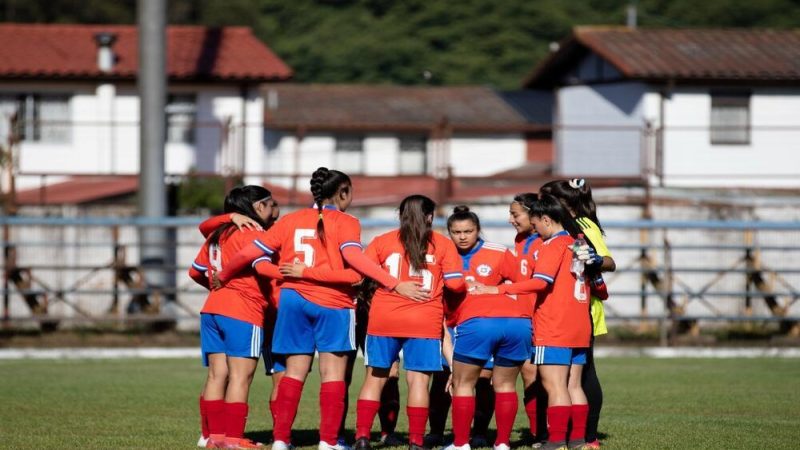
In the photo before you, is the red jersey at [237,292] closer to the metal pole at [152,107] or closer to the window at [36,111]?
the metal pole at [152,107]

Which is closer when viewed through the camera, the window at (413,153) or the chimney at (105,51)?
the chimney at (105,51)

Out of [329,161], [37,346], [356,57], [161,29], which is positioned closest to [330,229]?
[37,346]

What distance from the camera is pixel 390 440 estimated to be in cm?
934

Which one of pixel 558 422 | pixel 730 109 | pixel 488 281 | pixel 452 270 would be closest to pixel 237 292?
pixel 452 270

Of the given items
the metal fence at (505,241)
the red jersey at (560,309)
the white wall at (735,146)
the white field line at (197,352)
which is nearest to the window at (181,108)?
the metal fence at (505,241)

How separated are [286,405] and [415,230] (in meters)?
1.54

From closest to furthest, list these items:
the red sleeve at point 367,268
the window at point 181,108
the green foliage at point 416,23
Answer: the red sleeve at point 367,268
the window at point 181,108
the green foliage at point 416,23

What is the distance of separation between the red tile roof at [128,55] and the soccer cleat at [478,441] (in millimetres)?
23574

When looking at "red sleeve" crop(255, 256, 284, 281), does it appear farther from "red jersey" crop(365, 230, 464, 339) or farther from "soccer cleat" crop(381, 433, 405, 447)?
"soccer cleat" crop(381, 433, 405, 447)

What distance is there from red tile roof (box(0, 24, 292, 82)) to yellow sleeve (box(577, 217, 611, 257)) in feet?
77.1

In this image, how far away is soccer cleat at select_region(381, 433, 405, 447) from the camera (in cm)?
923

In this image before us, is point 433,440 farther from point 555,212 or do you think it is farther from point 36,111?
point 36,111

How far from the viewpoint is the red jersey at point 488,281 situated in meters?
8.49

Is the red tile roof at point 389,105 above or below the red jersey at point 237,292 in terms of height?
above
